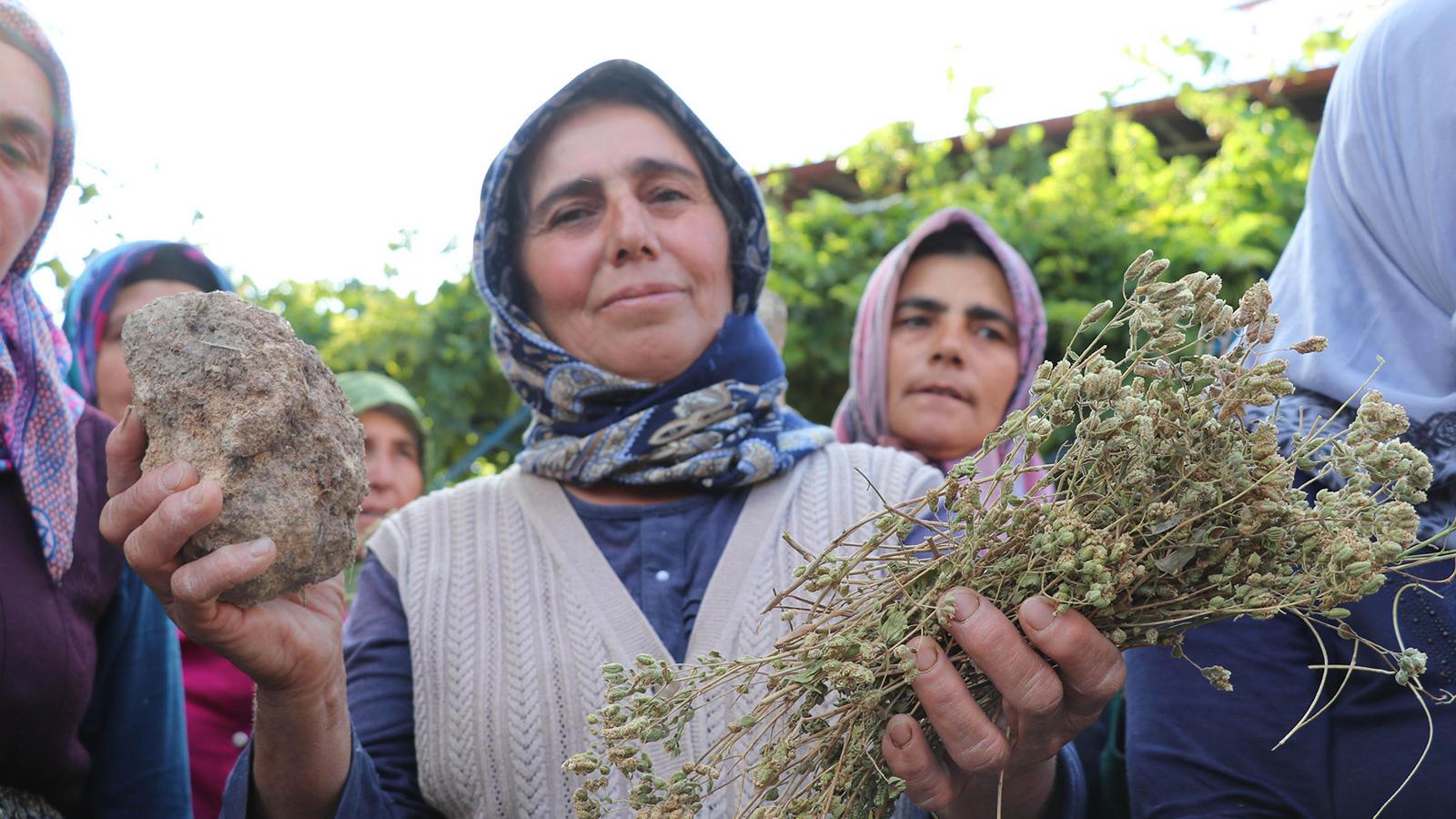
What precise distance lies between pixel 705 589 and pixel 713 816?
1.25 ft

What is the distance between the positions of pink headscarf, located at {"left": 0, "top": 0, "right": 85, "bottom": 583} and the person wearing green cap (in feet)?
7.10

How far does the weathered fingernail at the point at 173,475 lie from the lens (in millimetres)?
1460

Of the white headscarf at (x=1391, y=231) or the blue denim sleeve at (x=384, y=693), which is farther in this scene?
the blue denim sleeve at (x=384, y=693)

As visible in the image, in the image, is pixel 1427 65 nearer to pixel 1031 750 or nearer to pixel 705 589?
pixel 1031 750

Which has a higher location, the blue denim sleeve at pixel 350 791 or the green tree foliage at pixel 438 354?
the blue denim sleeve at pixel 350 791

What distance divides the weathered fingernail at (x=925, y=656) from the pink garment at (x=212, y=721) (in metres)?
2.15

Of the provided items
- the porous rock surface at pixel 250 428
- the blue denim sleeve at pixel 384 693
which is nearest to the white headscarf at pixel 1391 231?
the porous rock surface at pixel 250 428

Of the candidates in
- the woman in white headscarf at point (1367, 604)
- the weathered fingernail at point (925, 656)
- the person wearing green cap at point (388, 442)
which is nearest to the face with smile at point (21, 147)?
the weathered fingernail at point (925, 656)

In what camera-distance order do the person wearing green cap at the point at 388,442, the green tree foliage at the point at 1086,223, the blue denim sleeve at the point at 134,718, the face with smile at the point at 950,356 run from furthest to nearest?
the green tree foliage at the point at 1086,223 < the person wearing green cap at the point at 388,442 < the face with smile at the point at 950,356 < the blue denim sleeve at the point at 134,718

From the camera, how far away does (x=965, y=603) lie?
1357 mm

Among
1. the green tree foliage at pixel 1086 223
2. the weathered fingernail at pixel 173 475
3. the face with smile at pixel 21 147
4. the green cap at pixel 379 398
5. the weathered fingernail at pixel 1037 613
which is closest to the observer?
the weathered fingernail at pixel 1037 613

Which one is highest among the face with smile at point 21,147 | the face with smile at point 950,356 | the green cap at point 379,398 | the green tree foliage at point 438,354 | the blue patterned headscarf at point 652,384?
the face with smile at point 21,147

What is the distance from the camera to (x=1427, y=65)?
1.76m

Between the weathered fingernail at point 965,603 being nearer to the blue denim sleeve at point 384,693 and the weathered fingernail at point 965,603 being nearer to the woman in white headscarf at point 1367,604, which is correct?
the woman in white headscarf at point 1367,604
